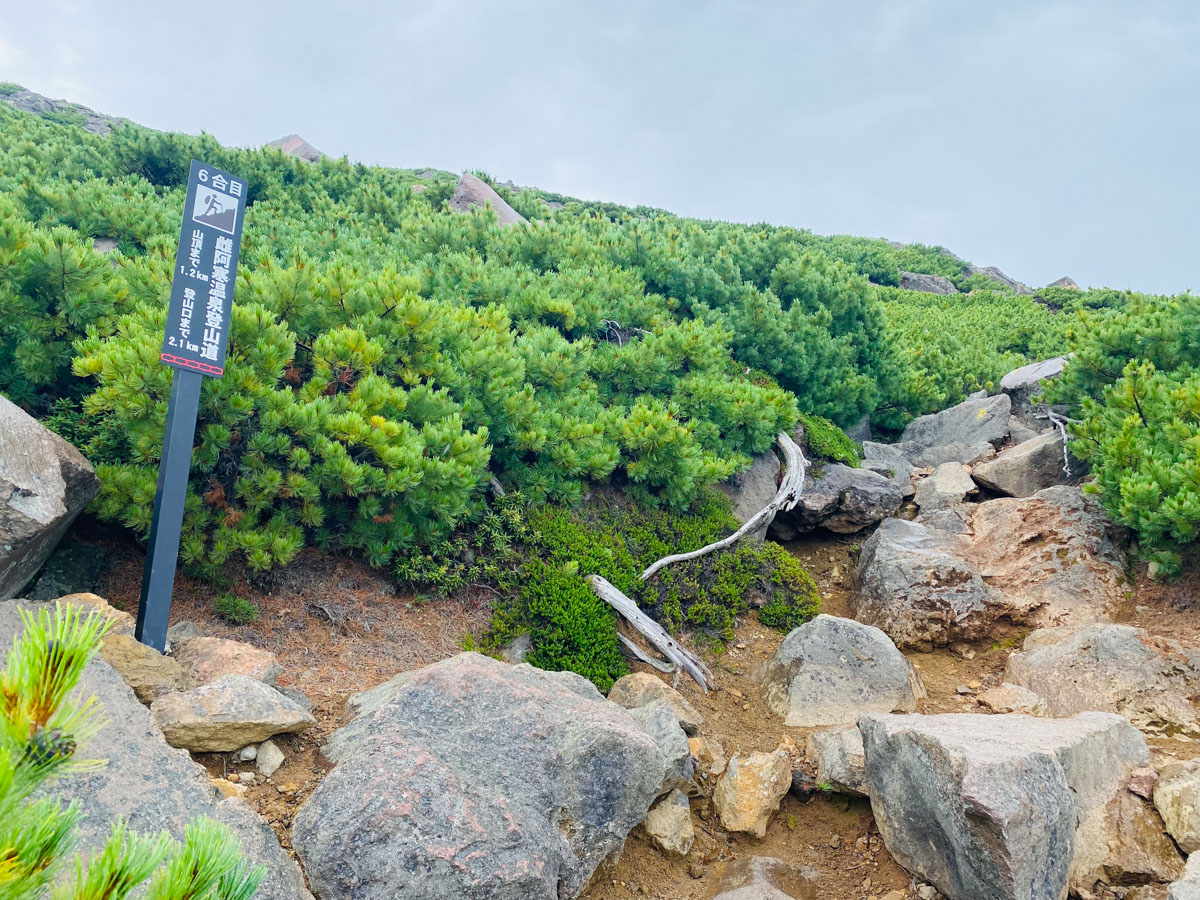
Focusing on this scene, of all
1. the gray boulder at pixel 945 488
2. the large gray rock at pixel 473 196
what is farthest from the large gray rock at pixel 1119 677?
the large gray rock at pixel 473 196

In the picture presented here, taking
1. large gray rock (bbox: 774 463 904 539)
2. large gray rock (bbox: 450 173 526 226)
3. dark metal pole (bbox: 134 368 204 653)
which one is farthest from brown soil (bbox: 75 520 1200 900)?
large gray rock (bbox: 450 173 526 226)

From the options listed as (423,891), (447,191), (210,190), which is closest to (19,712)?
(423,891)

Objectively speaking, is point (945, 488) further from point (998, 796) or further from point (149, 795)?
point (149, 795)

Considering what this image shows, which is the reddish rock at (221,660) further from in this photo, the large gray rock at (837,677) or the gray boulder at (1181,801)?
the gray boulder at (1181,801)

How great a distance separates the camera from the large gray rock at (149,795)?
8.96 feet

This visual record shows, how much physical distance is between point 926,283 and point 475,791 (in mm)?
30853

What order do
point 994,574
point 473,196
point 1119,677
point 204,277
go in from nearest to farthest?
point 204,277, point 1119,677, point 994,574, point 473,196

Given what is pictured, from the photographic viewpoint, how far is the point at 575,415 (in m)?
7.01

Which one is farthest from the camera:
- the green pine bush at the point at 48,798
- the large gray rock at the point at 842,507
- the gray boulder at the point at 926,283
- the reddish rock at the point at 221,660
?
the gray boulder at the point at 926,283

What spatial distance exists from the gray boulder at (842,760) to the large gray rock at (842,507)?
13.6ft

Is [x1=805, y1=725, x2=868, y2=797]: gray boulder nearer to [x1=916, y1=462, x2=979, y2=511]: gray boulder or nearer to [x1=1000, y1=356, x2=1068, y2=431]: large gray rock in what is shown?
[x1=916, y1=462, x2=979, y2=511]: gray boulder

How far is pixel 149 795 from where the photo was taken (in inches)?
113

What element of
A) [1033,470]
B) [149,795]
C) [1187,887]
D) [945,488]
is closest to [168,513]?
[149,795]

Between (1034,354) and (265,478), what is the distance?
18.5m
